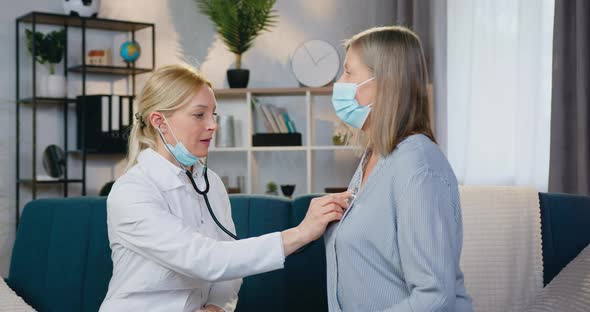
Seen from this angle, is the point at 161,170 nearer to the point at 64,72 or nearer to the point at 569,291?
the point at 569,291

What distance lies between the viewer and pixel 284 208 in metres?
2.52

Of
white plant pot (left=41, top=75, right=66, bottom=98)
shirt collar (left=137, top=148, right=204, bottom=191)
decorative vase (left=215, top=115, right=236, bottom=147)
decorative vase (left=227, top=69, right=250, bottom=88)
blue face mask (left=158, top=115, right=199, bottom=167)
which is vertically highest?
decorative vase (left=227, top=69, right=250, bottom=88)

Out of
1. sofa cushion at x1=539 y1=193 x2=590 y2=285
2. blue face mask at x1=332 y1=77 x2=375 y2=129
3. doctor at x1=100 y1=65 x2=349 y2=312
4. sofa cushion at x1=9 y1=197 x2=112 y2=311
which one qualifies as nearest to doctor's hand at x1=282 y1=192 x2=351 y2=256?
doctor at x1=100 y1=65 x2=349 y2=312

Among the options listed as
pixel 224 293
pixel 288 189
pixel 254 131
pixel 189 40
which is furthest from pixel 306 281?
pixel 189 40

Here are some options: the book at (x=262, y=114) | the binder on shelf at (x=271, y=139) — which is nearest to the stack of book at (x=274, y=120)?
the book at (x=262, y=114)

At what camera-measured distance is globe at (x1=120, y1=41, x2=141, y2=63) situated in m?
4.87

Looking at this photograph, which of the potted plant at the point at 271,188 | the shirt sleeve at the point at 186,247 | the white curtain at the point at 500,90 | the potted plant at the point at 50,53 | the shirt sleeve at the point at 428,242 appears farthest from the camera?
the potted plant at the point at 271,188

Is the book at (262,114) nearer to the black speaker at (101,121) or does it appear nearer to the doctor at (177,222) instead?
the black speaker at (101,121)

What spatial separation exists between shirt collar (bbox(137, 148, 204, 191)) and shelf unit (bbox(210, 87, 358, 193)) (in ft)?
8.82

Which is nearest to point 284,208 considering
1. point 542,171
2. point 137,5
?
point 542,171

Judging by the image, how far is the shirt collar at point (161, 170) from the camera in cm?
196

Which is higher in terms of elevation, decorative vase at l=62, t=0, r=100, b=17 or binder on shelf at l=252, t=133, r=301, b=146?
decorative vase at l=62, t=0, r=100, b=17

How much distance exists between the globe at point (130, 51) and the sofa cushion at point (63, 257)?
2532 millimetres

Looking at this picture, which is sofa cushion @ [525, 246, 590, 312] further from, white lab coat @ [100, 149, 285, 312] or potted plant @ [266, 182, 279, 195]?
potted plant @ [266, 182, 279, 195]
